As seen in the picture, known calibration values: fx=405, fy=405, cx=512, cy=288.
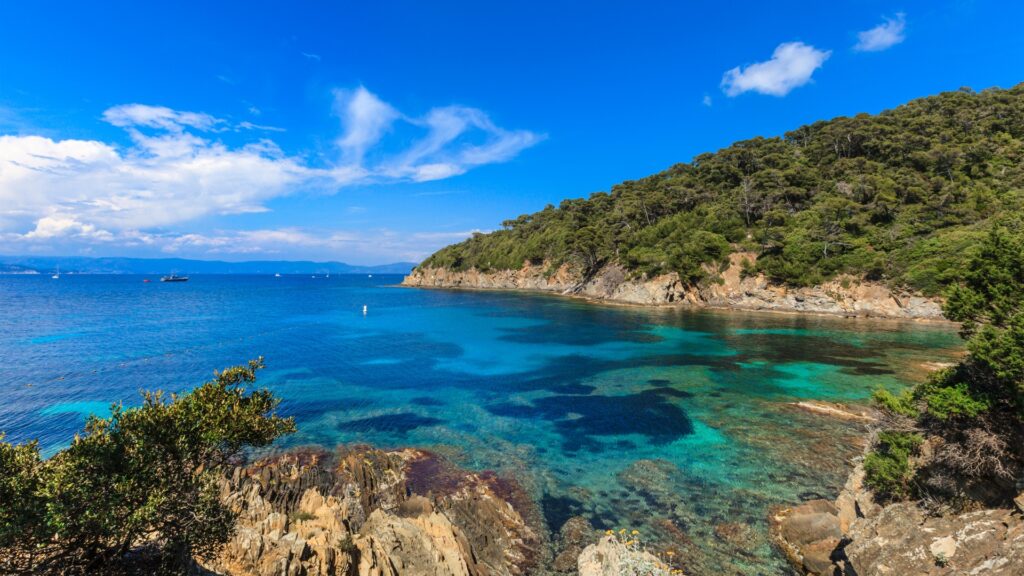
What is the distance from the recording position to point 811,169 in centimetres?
9281

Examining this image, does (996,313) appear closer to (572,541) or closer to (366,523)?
(572,541)

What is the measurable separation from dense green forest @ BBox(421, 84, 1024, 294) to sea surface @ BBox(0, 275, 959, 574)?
47.6 ft

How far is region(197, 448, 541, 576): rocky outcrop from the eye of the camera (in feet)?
34.0

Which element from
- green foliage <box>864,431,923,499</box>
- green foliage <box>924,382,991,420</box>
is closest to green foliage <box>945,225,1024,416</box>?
green foliage <box>924,382,991,420</box>

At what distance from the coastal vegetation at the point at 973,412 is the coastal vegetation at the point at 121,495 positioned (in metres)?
18.0

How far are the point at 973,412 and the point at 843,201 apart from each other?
86.7m

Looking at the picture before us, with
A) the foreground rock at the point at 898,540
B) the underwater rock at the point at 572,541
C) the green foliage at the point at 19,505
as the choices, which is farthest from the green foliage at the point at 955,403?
the green foliage at the point at 19,505

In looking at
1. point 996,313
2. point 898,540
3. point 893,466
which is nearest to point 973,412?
point 893,466

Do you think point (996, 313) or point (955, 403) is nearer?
point (955, 403)

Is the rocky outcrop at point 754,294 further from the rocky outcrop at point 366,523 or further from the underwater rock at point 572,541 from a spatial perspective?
the rocky outcrop at point 366,523

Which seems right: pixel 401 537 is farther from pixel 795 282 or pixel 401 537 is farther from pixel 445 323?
pixel 795 282

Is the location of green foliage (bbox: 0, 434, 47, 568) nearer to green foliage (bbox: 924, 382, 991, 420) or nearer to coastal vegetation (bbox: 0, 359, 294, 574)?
coastal vegetation (bbox: 0, 359, 294, 574)

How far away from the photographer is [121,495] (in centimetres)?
759

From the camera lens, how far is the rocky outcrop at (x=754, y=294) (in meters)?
62.7
